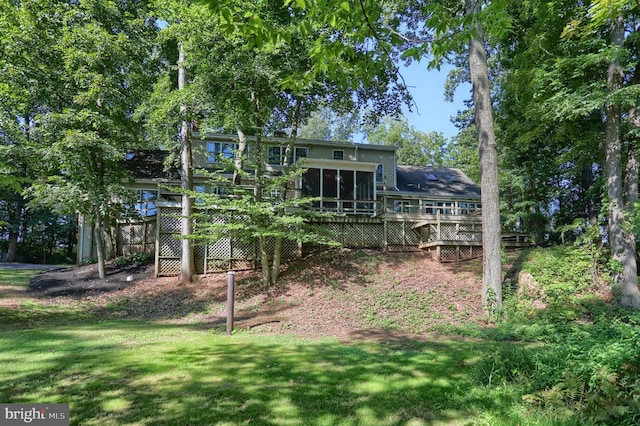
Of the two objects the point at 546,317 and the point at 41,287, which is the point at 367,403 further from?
the point at 41,287

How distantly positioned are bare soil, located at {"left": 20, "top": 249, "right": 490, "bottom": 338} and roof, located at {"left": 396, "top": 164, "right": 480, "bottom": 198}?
32.7 ft

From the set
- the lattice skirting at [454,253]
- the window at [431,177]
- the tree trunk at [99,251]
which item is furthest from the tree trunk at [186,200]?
the window at [431,177]

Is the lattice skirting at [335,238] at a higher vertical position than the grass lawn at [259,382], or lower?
higher

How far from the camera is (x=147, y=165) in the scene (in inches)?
804

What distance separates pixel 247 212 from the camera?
10719 mm

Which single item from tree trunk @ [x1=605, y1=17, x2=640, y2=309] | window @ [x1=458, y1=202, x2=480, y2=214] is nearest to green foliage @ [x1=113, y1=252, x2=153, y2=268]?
tree trunk @ [x1=605, y1=17, x2=640, y2=309]

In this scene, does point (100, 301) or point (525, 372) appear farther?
point (100, 301)

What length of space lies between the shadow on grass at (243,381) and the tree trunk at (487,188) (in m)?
2.78

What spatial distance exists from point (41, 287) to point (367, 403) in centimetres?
1295

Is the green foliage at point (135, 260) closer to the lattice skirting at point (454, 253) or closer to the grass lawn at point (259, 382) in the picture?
the grass lawn at point (259, 382)

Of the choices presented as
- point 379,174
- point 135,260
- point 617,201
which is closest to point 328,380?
point 617,201

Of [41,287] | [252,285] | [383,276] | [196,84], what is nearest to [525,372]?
[383,276]

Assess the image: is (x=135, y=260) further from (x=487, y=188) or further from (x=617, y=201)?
(x=617, y=201)

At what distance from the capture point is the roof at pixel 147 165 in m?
19.5
